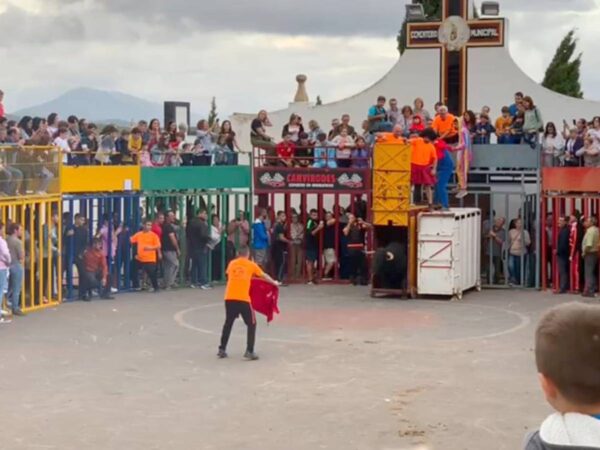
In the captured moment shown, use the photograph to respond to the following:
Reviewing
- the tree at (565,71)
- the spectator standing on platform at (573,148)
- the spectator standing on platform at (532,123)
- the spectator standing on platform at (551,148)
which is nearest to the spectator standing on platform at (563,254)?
the spectator standing on platform at (573,148)

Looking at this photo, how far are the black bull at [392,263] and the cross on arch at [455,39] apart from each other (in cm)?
933

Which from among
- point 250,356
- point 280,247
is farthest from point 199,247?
point 250,356

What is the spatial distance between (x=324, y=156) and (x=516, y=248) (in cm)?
509

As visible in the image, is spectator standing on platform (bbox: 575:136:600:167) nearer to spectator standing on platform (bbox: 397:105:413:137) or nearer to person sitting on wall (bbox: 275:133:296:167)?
spectator standing on platform (bbox: 397:105:413:137)

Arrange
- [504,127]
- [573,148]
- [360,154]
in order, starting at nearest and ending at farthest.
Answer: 1. [573,148]
2. [360,154]
3. [504,127]

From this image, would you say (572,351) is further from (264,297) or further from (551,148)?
(551,148)

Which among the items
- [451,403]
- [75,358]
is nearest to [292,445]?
[451,403]

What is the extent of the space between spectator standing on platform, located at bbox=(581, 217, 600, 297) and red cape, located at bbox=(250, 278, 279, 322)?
9701mm

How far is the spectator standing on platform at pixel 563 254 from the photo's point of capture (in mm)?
26312

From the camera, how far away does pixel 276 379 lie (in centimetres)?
1625

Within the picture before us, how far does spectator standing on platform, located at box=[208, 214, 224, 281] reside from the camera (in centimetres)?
2842

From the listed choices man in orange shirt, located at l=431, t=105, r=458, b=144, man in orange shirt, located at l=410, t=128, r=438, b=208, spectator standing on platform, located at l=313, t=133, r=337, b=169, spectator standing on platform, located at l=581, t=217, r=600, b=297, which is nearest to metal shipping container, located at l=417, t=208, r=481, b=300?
man in orange shirt, located at l=410, t=128, r=438, b=208

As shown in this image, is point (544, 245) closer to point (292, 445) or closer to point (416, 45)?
point (416, 45)

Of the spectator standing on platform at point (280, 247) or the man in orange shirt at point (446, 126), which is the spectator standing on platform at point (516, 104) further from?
the spectator standing on platform at point (280, 247)
